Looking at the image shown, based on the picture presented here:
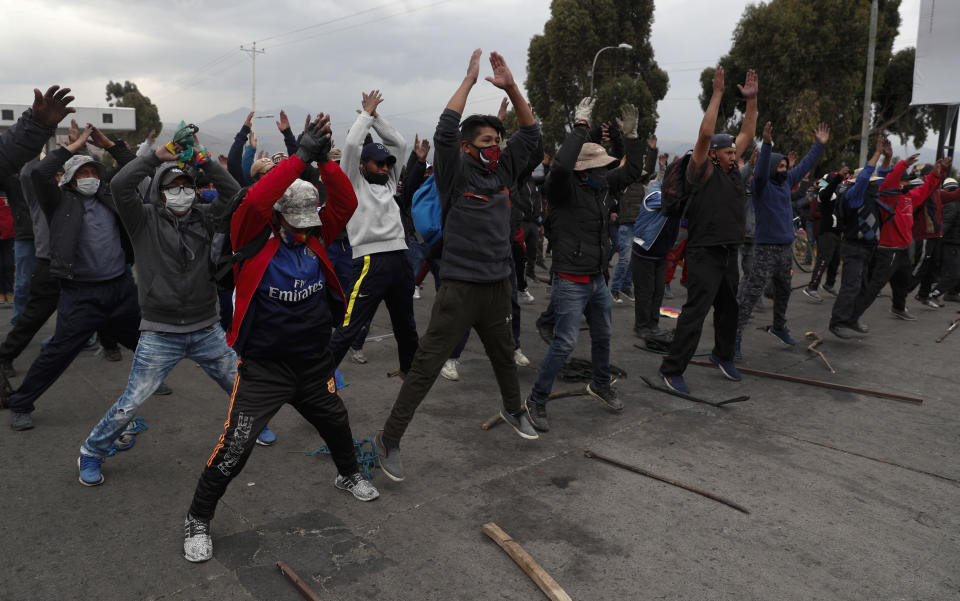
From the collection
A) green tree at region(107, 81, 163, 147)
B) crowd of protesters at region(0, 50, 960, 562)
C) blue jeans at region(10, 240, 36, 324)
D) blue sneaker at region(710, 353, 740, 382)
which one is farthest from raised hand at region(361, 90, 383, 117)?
green tree at region(107, 81, 163, 147)

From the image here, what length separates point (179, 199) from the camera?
400 cm

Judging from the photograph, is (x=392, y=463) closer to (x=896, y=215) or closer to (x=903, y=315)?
(x=896, y=215)

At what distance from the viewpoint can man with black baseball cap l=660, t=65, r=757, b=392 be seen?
219 inches

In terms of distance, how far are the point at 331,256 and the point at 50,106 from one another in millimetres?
3205

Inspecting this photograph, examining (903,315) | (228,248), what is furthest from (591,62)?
(228,248)

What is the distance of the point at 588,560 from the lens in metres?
3.14

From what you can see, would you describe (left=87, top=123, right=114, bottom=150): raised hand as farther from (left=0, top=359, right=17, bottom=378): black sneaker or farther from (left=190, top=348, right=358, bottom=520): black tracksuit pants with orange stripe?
(left=0, top=359, right=17, bottom=378): black sneaker

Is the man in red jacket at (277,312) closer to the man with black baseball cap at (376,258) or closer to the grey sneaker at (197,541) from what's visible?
the grey sneaker at (197,541)

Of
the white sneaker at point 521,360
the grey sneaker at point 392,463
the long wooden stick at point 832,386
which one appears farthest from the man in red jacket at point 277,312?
the long wooden stick at point 832,386

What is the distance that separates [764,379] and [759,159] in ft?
7.01

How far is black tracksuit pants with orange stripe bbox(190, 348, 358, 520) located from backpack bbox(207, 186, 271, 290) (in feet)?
1.45

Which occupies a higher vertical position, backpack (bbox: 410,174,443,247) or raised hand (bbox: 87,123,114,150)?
raised hand (bbox: 87,123,114,150)

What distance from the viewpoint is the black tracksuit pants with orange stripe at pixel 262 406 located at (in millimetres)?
3164

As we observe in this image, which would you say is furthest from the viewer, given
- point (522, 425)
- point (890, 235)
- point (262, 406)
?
point (890, 235)
